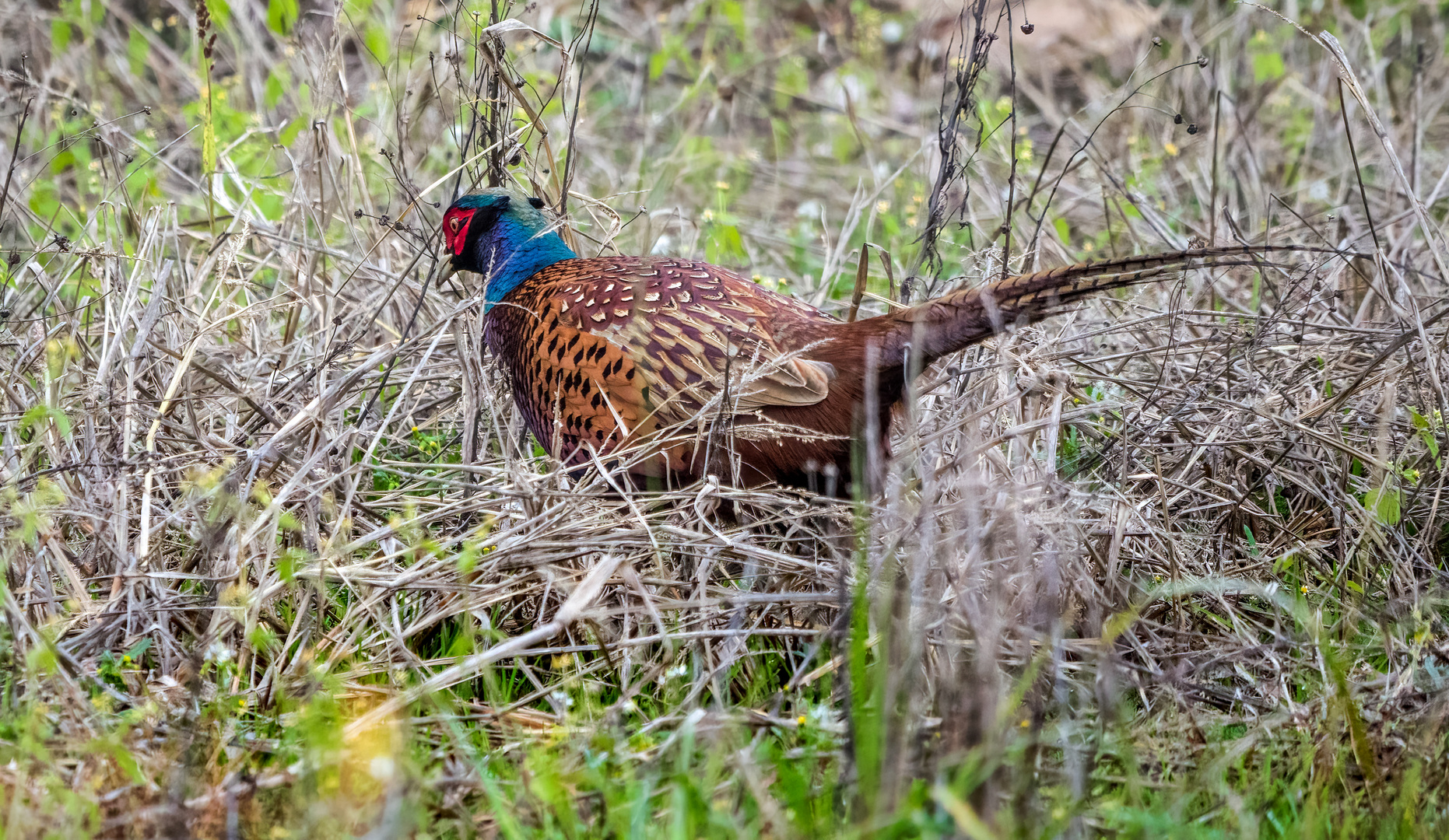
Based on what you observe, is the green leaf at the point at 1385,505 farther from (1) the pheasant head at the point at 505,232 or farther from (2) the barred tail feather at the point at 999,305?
(1) the pheasant head at the point at 505,232

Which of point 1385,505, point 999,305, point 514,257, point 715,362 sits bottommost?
point 1385,505

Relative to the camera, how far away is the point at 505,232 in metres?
3.37

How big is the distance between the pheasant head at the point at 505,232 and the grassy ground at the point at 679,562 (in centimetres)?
18

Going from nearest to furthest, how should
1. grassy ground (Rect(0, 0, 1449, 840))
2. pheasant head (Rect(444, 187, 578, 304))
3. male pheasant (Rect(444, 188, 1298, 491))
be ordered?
grassy ground (Rect(0, 0, 1449, 840)) < male pheasant (Rect(444, 188, 1298, 491)) < pheasant head (Rect(444, 187, 578, 304))

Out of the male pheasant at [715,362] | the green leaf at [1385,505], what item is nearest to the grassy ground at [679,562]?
the green leaf at [1385,505]

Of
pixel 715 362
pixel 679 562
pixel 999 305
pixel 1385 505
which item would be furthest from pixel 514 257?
pixel 1385 505

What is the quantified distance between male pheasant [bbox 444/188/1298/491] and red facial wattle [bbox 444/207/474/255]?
0.42 m

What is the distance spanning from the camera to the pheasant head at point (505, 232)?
335cm

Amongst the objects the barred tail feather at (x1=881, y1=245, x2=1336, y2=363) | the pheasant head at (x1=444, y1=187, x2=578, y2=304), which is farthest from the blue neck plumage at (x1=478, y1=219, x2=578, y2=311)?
the barred tail feather at (x1=881, y1=245, x2=1336, y2=363)

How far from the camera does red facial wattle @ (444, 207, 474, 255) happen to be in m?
3.40

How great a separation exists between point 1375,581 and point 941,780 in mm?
1567

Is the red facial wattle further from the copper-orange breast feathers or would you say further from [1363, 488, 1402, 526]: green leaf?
[1363, 488, 1402, 526]: green leaf

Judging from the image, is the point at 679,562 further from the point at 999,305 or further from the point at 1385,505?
the point at 1385,505

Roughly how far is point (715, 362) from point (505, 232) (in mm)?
941
